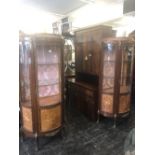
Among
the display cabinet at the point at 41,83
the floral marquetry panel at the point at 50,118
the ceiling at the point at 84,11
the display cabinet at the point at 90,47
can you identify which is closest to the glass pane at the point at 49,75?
the display cabinet at the point at 41,83

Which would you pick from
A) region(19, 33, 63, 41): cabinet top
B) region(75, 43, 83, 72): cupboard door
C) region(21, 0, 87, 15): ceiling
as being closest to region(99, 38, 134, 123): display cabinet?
region(75, 43, 83, 72): cupboard door

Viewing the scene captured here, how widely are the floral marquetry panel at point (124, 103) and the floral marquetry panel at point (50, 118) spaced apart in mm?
1315

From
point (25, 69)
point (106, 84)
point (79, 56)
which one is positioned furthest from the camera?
point (79, 56)

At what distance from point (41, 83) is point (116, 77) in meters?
1.46

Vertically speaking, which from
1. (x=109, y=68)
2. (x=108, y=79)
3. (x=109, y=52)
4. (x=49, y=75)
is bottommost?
(x=108, y=79)

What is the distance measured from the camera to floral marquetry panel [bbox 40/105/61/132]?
8.13 feet

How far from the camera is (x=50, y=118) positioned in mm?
2537

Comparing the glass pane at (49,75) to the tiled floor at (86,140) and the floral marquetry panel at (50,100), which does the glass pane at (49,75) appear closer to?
the floral marquetry panel at (50,100)

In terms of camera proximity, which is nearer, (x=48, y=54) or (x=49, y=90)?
(x=48, y=54)

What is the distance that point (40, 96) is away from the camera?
258 cm

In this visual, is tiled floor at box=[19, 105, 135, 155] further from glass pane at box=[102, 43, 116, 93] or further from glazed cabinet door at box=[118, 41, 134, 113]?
glass pane at box=[102, 43, 116, 93]

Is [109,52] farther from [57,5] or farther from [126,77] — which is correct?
[57,5]

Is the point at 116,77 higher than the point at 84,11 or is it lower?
lower

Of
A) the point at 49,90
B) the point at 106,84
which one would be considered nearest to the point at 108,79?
the point at 106,84
